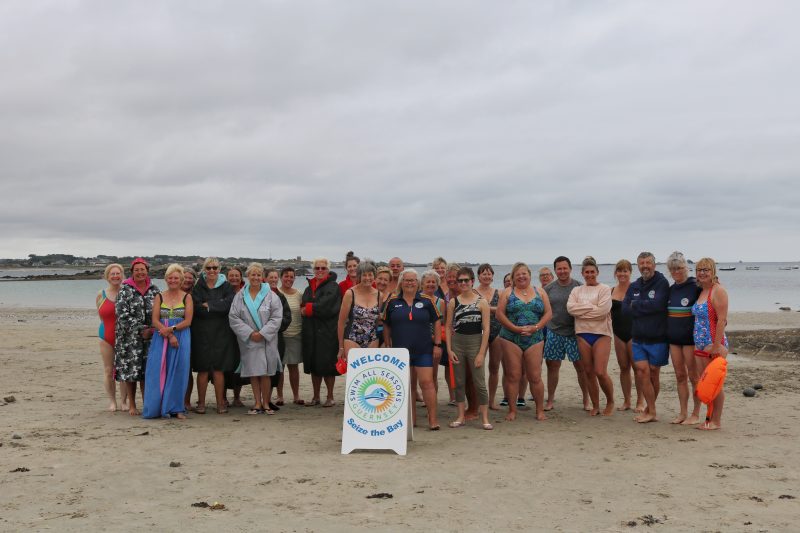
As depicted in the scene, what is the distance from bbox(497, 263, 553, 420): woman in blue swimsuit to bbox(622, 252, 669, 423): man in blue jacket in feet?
3.36

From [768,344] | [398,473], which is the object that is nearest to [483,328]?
[398,473]

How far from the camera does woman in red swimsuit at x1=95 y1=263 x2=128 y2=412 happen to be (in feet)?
26.6

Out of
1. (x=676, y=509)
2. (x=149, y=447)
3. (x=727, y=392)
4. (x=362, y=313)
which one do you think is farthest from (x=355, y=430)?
(x=727, y=392)

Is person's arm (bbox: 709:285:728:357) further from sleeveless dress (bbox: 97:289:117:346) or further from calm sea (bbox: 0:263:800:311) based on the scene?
calm sea (bbox: 0:263:800:311)

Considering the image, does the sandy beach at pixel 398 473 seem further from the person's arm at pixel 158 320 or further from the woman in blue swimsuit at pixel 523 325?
the person's arm at pixel 158 320

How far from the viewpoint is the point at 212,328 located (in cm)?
801

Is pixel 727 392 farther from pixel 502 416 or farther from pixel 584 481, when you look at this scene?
pixel 584 481

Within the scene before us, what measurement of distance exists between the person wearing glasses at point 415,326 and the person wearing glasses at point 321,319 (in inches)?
49.4

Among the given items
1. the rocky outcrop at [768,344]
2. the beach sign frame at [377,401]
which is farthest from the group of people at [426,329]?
the rocky outcrop at [768,344]

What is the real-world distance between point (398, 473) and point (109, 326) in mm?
4547

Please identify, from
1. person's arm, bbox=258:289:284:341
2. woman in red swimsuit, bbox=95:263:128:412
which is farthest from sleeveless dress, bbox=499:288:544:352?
woman in red swimsuit, bbox=95:263:128:412

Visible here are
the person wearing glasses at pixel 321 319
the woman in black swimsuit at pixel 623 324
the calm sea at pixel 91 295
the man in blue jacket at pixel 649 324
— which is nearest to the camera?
the man in blue jacket at pixel 649 324

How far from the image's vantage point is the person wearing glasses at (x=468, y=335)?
727cm

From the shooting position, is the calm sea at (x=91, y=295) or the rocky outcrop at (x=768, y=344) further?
the calm sea at (x=91, y=295)
